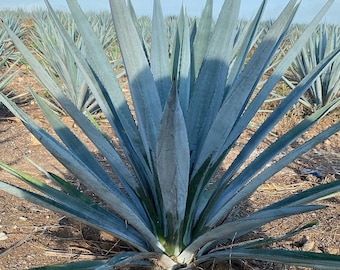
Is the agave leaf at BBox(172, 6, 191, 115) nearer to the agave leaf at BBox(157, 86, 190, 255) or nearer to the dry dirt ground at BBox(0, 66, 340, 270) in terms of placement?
the agave leaf at BBox(157, 86, 190, 255)

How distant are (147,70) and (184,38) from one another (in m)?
0.22

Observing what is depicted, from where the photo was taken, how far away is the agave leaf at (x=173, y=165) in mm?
824

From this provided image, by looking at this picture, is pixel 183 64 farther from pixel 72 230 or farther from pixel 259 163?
pixel 72 230

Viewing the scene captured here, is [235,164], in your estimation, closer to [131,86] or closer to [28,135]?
[131,86]

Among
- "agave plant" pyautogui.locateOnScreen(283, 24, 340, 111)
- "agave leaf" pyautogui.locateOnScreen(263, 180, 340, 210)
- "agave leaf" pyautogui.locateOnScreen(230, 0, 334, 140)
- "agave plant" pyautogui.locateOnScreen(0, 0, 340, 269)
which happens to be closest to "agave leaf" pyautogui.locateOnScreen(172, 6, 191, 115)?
"agave plant" pyautogui.locateOnScreen(0, 0, 340, 269)

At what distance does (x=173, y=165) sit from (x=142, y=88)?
0.84 ft

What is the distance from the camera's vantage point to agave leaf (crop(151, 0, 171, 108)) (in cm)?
119

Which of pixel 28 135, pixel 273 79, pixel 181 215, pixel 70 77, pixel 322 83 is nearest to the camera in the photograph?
pixel 181 215

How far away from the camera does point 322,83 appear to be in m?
3.91

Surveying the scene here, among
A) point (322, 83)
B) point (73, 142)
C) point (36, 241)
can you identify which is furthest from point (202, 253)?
point (322, 83)

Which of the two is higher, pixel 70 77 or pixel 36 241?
pixel 70 77

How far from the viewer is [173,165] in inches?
36.0

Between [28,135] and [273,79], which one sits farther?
[28,135]

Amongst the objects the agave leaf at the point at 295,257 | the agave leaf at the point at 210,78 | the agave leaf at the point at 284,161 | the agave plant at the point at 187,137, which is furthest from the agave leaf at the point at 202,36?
the agave leaf at the point at 295,257
